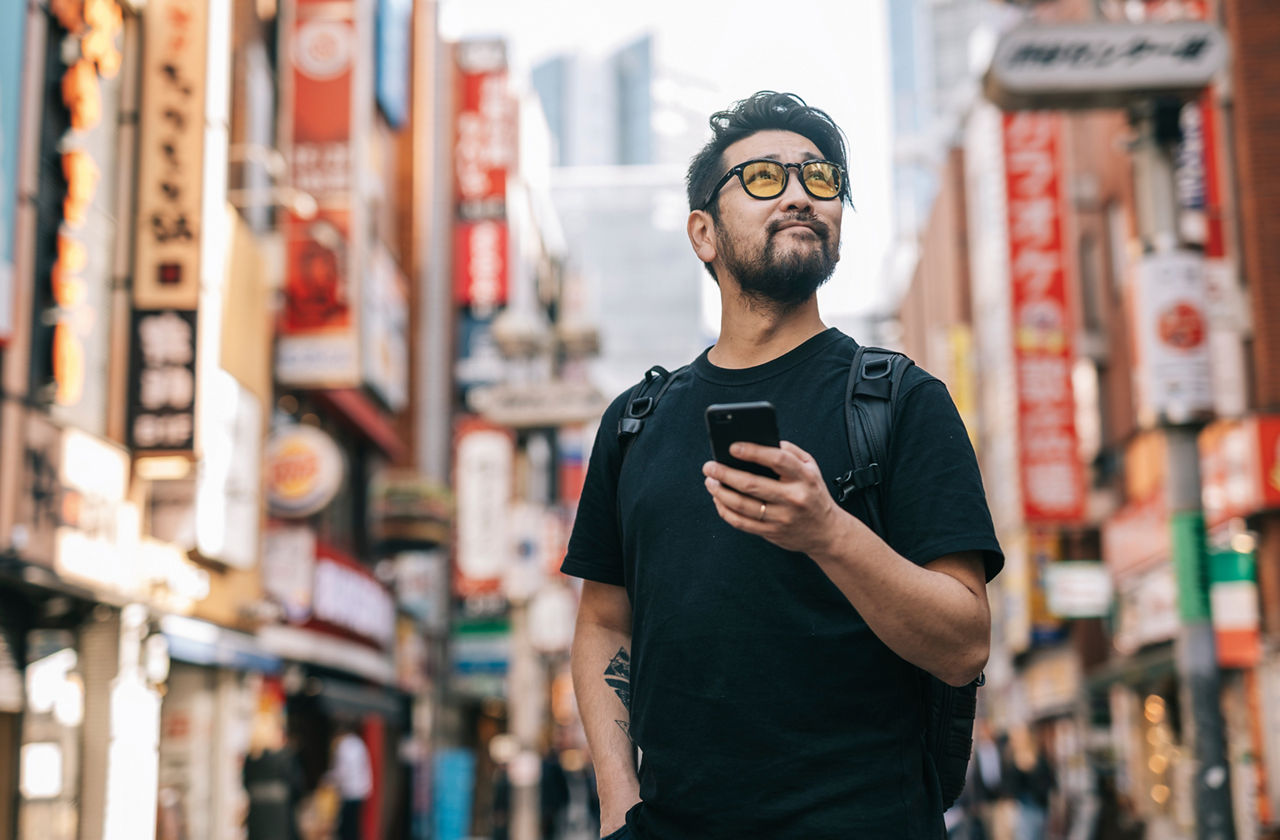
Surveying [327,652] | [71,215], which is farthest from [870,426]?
[327,652]

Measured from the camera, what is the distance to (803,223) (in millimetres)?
2668

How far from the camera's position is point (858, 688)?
2.36 meters

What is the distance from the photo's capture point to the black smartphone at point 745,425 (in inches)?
81.0

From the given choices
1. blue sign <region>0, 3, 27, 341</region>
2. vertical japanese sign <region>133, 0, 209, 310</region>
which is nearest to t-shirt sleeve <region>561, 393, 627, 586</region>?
blue sign <region>0, 3, 27, 341</region>

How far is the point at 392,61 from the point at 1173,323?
61.3 feet

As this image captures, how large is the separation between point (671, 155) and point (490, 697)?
14720 cm

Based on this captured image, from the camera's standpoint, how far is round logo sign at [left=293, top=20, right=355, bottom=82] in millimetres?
19766

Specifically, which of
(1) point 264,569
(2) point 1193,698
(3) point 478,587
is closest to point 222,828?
(1) point 264,569

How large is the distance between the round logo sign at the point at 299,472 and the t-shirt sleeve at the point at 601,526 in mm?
16036

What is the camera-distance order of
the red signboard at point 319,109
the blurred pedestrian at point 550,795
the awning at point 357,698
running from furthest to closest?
the blurred pedestrian at point 550,795 → the awning at point 357,698 → the red signboard at point 319,109

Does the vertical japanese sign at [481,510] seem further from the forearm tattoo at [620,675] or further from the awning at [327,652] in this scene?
the forearm tattoo at [620,675]

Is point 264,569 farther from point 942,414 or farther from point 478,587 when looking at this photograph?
point 942,414

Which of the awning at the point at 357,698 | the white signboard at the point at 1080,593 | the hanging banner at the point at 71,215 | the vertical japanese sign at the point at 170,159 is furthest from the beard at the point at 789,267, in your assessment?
the white signboard at the point at 1080,593

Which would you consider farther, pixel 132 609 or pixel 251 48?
pixel 251 48
